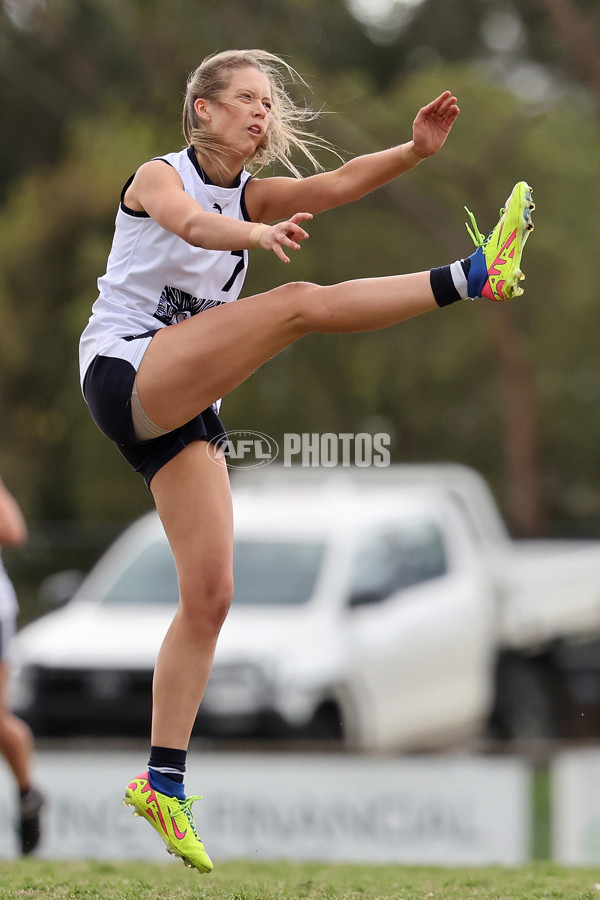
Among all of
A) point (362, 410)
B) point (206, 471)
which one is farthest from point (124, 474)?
point (206, 471)

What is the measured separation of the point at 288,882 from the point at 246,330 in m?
2.21

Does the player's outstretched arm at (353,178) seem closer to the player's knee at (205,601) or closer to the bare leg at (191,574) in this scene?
the bare leg at (191,574)

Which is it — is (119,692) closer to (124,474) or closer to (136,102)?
(124,474)

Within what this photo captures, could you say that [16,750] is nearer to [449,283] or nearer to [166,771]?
[166,771]

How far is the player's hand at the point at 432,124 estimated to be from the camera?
358cm

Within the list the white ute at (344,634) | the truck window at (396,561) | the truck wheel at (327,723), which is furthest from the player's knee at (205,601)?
the truck window at (396,561)

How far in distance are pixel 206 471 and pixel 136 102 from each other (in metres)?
14.0

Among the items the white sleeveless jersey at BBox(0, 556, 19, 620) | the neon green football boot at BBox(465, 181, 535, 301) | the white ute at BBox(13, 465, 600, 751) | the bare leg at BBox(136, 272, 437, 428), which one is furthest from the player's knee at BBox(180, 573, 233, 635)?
the white ute at BBox(13, 465, 600, 751)

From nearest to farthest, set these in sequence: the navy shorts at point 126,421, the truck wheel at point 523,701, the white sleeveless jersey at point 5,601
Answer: the navy shorts at point 126,421
the white sleeveless jersey at point 5,601
the truck wheel at point 523,701

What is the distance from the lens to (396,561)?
8.59 meters

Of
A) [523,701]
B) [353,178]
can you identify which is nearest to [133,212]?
[353,178]

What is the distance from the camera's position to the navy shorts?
3.41m

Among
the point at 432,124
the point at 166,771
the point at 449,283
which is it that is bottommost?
the point at 166,771

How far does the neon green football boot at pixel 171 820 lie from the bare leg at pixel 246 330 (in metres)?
1.02
